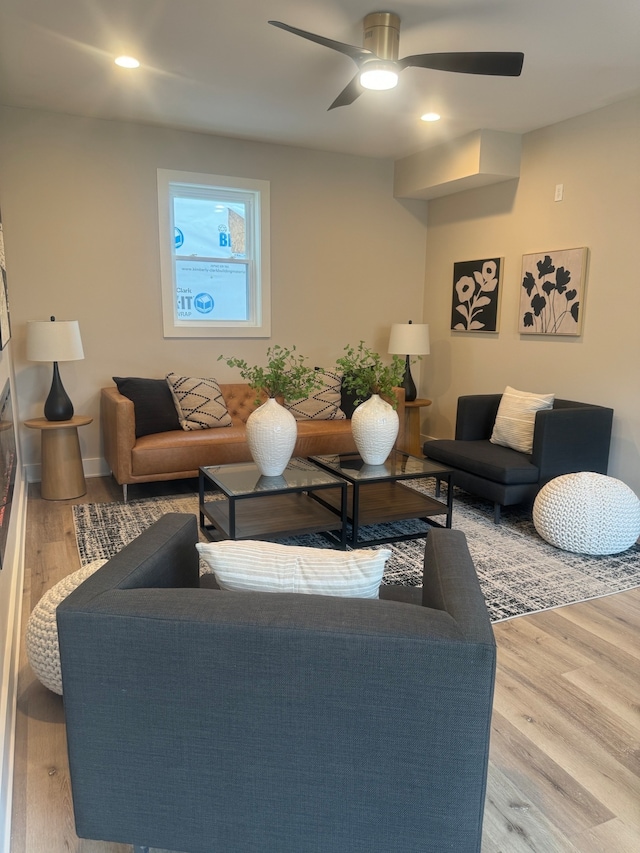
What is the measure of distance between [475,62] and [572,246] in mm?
1940

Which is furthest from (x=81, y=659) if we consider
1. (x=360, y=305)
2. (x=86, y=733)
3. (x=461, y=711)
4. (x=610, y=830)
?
(x=360, y=305)

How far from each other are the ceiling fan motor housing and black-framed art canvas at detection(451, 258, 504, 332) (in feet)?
7.65

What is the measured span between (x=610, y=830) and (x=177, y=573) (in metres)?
1.32

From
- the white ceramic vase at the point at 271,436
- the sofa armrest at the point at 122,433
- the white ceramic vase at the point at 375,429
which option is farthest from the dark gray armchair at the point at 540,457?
the sofa armrest at the point at 122,433

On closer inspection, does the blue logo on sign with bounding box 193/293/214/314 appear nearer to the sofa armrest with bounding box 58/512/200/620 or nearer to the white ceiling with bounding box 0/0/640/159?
the white ceiling with bounding box 0/0/640/159

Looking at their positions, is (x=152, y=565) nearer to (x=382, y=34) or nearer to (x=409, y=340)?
(x=382, y=34)

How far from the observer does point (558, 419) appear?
11.8 ft

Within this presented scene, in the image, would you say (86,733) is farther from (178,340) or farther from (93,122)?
(93,122)

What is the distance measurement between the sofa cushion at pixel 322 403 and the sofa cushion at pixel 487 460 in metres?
0.90

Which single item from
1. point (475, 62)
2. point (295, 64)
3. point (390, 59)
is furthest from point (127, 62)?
point (475, 62)

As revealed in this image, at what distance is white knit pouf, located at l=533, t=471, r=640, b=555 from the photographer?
315cm

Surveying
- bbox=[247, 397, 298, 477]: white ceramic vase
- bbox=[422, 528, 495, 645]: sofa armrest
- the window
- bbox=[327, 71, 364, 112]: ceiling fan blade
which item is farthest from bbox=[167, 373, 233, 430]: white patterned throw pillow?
bbox=[422, 528, 495, 645]: sofa armrest

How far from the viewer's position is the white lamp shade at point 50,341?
12.6 feet

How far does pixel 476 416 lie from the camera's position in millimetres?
4320
